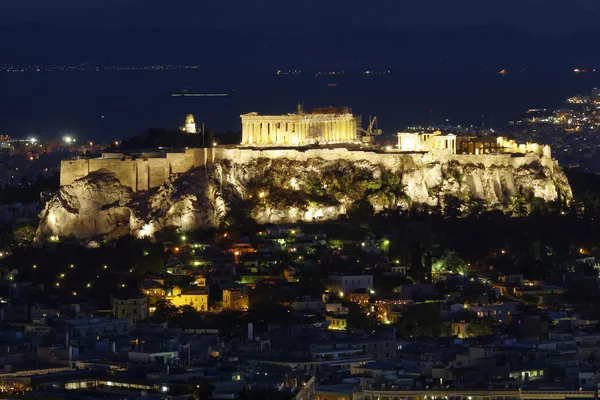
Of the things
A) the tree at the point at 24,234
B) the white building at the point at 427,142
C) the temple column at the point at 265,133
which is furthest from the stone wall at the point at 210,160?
the temple column at the point at 265,133

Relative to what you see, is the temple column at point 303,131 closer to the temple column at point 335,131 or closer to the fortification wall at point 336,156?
the temple column at point 335,131

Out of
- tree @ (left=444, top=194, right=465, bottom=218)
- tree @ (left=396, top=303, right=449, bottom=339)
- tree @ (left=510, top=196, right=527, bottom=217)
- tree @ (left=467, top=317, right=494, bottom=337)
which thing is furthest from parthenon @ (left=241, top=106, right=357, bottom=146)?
tree @ (left=467, top=317, right=494, bottom=337)

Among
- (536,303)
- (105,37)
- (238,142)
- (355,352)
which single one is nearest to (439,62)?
(105,37)

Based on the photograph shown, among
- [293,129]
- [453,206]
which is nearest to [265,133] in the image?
[293,129]

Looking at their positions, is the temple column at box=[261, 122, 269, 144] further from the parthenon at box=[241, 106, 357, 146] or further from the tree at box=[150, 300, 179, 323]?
the tree at box=[150, 300, 179, 323]

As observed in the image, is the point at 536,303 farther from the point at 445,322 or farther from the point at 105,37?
the point at 105,37

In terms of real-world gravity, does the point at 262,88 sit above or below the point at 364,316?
above
